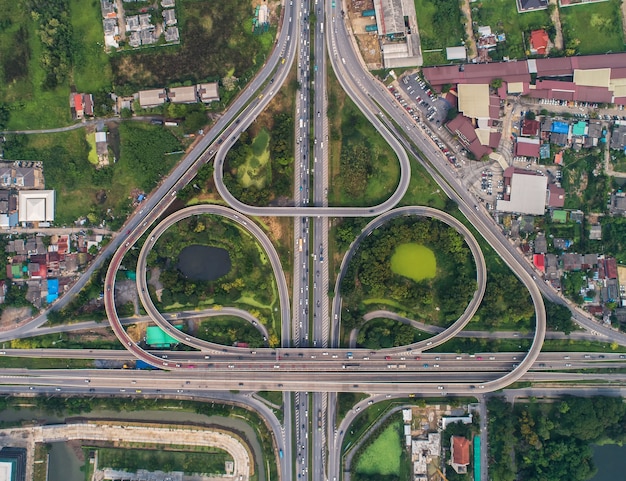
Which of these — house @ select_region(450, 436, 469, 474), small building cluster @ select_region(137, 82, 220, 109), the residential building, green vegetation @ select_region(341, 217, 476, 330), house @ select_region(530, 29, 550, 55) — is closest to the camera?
green vegetation @ select_region(341, 217, 476, 330)

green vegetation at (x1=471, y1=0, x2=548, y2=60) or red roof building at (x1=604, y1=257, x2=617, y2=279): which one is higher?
green vegetation at (x1=471, y1=0, x2=548, y2=60)

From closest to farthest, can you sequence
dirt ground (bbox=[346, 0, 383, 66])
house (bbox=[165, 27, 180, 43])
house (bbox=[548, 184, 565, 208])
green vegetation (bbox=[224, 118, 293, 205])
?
green vegetation (bbox=[224, 118, 293, 205]) → house (bbox=[548, 184, 565, 208]) → house (bbox=[165, 27, 180, 43]) → dirt ground (bbox=[346, 0, 383, 66])

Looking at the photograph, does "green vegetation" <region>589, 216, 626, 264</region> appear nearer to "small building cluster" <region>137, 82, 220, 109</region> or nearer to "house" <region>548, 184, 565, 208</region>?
"house" <region>548, 184, 565, 208</region>

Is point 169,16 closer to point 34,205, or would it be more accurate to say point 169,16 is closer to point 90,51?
point 90,51

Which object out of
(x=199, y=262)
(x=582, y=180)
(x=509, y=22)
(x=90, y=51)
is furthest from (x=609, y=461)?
(x=90, y=51)

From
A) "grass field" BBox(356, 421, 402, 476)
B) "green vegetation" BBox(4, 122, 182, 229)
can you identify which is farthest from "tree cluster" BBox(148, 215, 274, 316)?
"grass field" BBox(356, 421, 402, 476)

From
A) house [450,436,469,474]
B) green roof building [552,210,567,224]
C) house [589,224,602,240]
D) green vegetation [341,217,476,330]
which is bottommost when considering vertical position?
house [450,436,469,474]

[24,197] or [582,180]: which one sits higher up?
[582,180]
